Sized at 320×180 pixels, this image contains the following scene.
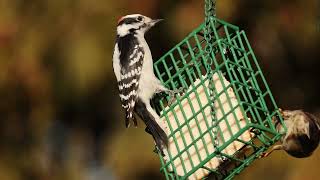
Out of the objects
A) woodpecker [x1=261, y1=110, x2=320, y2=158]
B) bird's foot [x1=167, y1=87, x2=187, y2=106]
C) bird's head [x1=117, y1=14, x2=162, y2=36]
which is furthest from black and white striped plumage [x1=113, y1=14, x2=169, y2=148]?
woodpecker [x1=261, y1=110, x2=320, y2=158]

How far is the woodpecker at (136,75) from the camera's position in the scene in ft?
22.6

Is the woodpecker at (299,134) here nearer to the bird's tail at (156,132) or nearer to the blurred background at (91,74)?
the bird's tail at (156,132)

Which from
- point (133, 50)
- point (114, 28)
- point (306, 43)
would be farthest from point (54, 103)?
point (306, 43)

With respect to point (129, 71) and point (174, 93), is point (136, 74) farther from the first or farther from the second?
point (174, 93)

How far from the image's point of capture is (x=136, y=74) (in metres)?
7.30

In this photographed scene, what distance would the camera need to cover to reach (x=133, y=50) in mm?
7359

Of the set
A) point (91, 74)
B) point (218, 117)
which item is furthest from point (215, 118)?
point (91, 74)

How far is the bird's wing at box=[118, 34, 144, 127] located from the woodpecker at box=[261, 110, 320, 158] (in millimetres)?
1033

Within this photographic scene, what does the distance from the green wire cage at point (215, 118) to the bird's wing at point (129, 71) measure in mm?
300

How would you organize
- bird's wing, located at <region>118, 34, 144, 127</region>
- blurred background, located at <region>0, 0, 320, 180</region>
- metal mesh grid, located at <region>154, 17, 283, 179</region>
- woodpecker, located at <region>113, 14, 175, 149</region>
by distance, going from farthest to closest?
blurred background, located at <region>0, 0, 320, 180</region>
bird's wing, located at <region>118, 34, 144, 127</region>
woodpecker, located at <region>113, 14, 175, 149</region>
metal mesh grid, located at <region>154, 17, 283, 179</region>

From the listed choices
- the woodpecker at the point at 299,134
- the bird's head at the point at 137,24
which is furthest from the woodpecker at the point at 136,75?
the woodpecker at the point at 299,134

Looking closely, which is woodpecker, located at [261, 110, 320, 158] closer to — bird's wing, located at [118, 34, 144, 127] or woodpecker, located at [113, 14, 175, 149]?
woodpecker, located at [113, 14, 175, 149]

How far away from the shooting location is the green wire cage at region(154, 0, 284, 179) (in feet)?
21.2

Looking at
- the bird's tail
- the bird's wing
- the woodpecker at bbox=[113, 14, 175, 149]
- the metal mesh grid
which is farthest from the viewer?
the bird's wing
